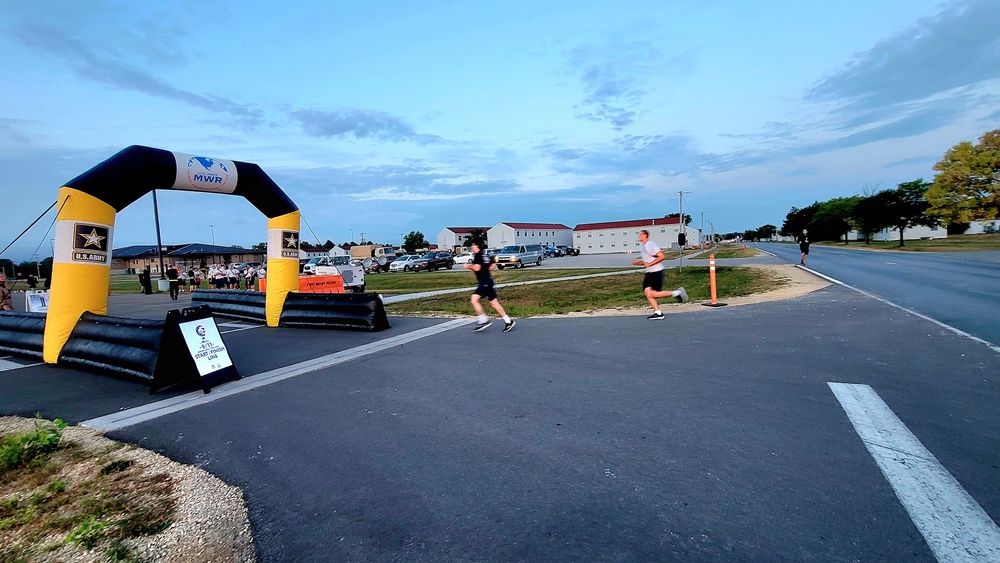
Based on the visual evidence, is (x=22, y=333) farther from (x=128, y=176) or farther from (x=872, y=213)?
(x=872, y=213)

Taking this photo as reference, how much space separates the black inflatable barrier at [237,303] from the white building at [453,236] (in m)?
94.3

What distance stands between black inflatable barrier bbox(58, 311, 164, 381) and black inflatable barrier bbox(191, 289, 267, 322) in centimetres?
448

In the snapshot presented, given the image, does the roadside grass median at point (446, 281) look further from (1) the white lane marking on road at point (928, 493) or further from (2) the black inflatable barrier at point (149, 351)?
(1) the white lane marking on road at point (928, 493)

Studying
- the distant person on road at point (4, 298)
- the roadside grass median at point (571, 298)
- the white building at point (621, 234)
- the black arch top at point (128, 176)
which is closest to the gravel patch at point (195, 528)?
the black arch top at point (128, 176)

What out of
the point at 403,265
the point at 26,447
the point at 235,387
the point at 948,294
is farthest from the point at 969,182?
the point at 26,447

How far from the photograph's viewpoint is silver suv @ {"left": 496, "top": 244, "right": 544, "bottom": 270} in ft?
127

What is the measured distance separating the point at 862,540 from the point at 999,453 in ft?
6.15

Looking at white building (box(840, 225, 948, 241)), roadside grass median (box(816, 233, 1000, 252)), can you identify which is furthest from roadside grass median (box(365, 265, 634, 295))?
white building (box(840, 225, 948, 241))

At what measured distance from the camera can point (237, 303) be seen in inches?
502

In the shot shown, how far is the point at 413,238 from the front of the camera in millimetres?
115188

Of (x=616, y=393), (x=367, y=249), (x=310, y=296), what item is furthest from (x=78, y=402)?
(x=367, y=249)

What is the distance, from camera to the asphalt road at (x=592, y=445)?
2.61m

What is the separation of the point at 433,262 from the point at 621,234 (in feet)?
189

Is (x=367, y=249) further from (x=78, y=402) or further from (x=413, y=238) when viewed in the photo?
(x=78, y=402)
